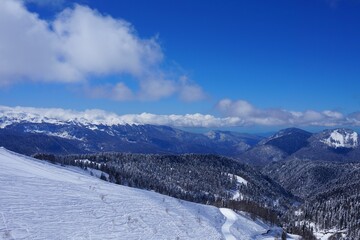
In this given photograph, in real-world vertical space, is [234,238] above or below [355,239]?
above

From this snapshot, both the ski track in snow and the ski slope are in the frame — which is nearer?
the ski slope

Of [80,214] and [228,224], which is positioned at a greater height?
[80,214]

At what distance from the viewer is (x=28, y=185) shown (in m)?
44.5

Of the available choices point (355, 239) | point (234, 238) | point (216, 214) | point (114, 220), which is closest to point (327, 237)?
point (355, 239)

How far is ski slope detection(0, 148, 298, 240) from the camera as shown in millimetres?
33094

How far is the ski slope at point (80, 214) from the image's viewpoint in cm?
3309

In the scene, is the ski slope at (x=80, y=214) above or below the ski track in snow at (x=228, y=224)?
above

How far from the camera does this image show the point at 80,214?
39.6m

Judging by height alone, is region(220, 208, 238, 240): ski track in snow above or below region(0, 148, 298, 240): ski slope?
below

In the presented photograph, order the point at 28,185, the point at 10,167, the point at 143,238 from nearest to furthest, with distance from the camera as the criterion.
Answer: the point at 143,238 < the point at 28,185 < the point at 10,167

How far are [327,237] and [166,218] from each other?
578 feet

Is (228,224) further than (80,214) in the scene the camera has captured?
Yes

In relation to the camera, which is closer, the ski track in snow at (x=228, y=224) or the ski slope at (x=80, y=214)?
the ski slope at (x=80, y=214)

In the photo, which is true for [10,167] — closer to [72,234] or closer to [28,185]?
[28,185]
